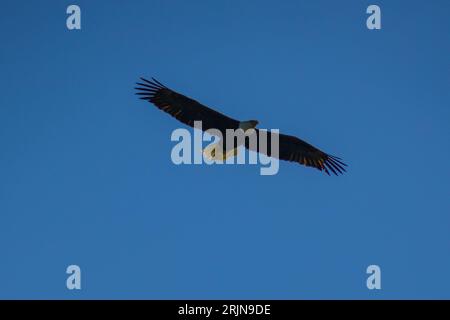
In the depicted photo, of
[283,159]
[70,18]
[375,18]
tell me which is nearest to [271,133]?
[283,159]

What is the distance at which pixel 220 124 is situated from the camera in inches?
667

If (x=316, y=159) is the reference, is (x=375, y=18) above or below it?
above

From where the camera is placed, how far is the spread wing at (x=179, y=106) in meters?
16.6

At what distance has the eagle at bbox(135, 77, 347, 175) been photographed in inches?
655

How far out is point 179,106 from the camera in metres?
16.7

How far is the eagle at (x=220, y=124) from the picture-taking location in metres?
16.6

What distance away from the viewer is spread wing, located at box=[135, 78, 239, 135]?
16.6 metres

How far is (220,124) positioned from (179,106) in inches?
35.6
